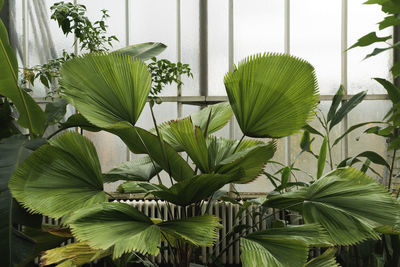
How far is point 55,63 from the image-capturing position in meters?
2.51

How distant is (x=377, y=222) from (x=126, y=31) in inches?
119

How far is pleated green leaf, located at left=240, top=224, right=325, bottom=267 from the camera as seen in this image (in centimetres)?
73

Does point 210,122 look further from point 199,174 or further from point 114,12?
point 114,12

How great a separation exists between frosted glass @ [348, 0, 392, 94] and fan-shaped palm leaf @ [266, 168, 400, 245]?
2560 millimetres

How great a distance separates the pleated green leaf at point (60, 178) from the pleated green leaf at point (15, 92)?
452mm

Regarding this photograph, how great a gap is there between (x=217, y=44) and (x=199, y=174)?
271cm

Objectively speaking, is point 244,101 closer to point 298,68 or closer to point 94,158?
point 298,68

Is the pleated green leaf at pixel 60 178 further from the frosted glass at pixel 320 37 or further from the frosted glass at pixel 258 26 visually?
the frosted glass at pixel 320 37

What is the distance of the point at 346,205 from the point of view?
32.6 inches

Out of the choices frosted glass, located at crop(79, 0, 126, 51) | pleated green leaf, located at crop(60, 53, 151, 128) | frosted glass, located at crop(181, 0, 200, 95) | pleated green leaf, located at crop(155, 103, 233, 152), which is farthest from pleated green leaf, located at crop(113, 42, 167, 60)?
frosted glass, located at crop(79, 0, 126, 51)

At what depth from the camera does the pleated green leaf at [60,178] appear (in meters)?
0.83

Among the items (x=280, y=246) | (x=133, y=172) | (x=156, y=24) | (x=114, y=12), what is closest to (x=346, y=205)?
(x=280, y=246)

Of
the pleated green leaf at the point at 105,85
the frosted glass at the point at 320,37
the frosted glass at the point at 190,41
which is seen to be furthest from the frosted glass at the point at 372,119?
the pleated green leaf at the point at 105,85

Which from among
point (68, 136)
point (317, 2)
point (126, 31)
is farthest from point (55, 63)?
point (317, 2)
